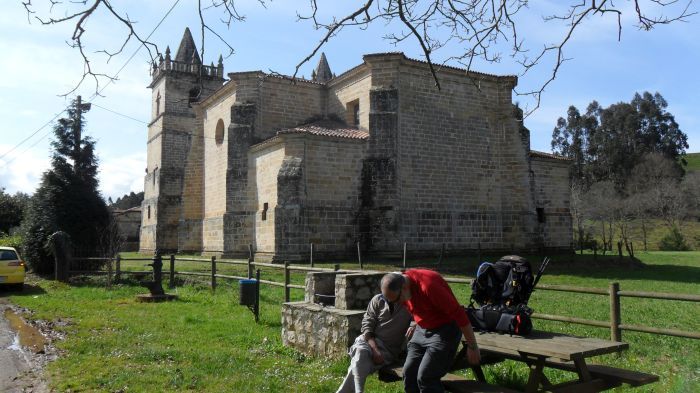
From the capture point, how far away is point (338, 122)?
25438 mm

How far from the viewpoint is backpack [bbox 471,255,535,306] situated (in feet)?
15.9

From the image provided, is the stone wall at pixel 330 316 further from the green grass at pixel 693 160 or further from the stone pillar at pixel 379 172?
the green grass at pixel 693 160

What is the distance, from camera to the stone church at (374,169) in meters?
21.5

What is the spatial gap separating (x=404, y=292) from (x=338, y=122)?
21353mm

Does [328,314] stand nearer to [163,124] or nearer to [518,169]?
[518,169]

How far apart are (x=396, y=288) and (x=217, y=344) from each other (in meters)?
4.59

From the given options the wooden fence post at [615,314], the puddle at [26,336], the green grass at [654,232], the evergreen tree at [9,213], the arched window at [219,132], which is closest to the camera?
the wooden fence post at [615,314]

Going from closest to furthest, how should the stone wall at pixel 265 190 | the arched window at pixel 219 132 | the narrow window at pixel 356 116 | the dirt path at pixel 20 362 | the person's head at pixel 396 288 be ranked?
the person's head at pixel 396 288
the dirt path at pixel 20 362
the stone wall at pixel 265 190
the narrow window at pixel 356 116
the arched window at pixel 219 132

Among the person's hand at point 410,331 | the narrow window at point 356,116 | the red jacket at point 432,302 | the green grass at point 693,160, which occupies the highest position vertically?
the green grass at point 693,160

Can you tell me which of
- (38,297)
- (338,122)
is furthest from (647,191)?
(38,297)

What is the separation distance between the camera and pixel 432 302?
4426 mm

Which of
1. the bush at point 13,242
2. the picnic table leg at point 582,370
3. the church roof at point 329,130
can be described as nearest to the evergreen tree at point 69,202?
the bush at point 13,242

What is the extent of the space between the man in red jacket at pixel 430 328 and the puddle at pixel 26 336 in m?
6.25

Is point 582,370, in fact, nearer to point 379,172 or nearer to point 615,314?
point 615,314
